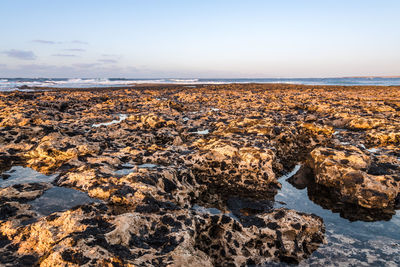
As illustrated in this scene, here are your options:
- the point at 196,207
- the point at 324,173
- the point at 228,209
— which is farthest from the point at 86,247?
the point at 324,173

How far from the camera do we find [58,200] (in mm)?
4363

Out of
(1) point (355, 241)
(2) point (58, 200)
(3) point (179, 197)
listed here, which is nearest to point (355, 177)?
(1) point (355, 241)

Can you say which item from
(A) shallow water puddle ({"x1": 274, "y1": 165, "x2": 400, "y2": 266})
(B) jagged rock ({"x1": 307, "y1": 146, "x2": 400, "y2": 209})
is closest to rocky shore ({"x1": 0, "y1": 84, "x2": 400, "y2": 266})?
(B) jagged rock ({"x1": 307, "y1": 146, "x2": 400, "y2": 209})

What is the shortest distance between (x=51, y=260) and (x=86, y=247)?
0.34m

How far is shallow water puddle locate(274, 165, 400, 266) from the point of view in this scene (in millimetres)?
3502

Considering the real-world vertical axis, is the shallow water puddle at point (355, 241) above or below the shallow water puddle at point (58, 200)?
below

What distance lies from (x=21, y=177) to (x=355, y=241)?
7.25m

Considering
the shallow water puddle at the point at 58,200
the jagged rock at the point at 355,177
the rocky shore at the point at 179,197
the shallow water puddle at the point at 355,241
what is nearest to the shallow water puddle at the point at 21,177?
the rocky shore at the point at 179,197

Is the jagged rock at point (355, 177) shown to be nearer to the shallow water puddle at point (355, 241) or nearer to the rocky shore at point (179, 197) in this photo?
the rocky shore at point (179, 197)

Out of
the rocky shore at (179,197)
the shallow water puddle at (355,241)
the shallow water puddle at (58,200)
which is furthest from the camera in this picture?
the shallow water puddle at (58,200)

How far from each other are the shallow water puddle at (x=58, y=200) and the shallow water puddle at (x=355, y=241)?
3.95 m

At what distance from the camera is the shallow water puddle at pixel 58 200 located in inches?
159

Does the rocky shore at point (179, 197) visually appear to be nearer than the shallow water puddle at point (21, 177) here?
Yes

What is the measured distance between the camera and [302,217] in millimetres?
4133
